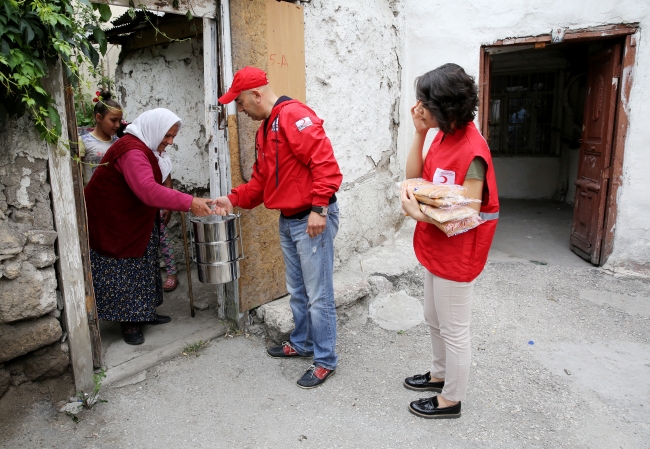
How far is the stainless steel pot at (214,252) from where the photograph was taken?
3117 millimetres

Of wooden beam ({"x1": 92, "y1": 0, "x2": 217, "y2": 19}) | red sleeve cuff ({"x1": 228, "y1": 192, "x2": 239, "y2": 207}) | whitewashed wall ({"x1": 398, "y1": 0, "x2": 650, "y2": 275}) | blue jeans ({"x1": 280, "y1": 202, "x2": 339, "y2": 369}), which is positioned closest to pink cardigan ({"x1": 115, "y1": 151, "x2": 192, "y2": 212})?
red sleeve cuff ({"x1": 228, "y1": 192, "x2": 239, "y2": 207})

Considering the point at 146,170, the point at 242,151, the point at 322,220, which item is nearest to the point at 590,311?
the point at 322,220

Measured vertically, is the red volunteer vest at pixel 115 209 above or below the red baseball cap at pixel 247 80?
below

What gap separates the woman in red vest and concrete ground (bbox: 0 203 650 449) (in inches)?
13.4

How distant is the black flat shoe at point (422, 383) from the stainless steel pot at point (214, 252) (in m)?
1.37

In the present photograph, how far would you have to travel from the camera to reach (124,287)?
344cm

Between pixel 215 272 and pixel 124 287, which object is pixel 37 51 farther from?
pixel 124 287

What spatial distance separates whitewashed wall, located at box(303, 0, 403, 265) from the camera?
13.7 ft

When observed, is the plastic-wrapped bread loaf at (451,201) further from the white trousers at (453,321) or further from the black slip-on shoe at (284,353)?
the black slip-on shoe at (284,353)

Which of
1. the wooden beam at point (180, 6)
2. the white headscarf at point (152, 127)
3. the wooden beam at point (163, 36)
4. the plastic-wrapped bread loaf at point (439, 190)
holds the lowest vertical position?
the plastic-wrapped bread loaf at point (439, 190)

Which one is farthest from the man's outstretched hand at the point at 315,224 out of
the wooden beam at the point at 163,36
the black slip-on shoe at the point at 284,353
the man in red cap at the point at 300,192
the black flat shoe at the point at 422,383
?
the wooden beam at the point at 163,36

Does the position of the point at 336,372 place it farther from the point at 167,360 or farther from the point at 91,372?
the point at 91,372

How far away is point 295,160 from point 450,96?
3.16 feet

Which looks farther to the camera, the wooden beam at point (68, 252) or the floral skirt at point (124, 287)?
the floral skirt at point (124, 287)
